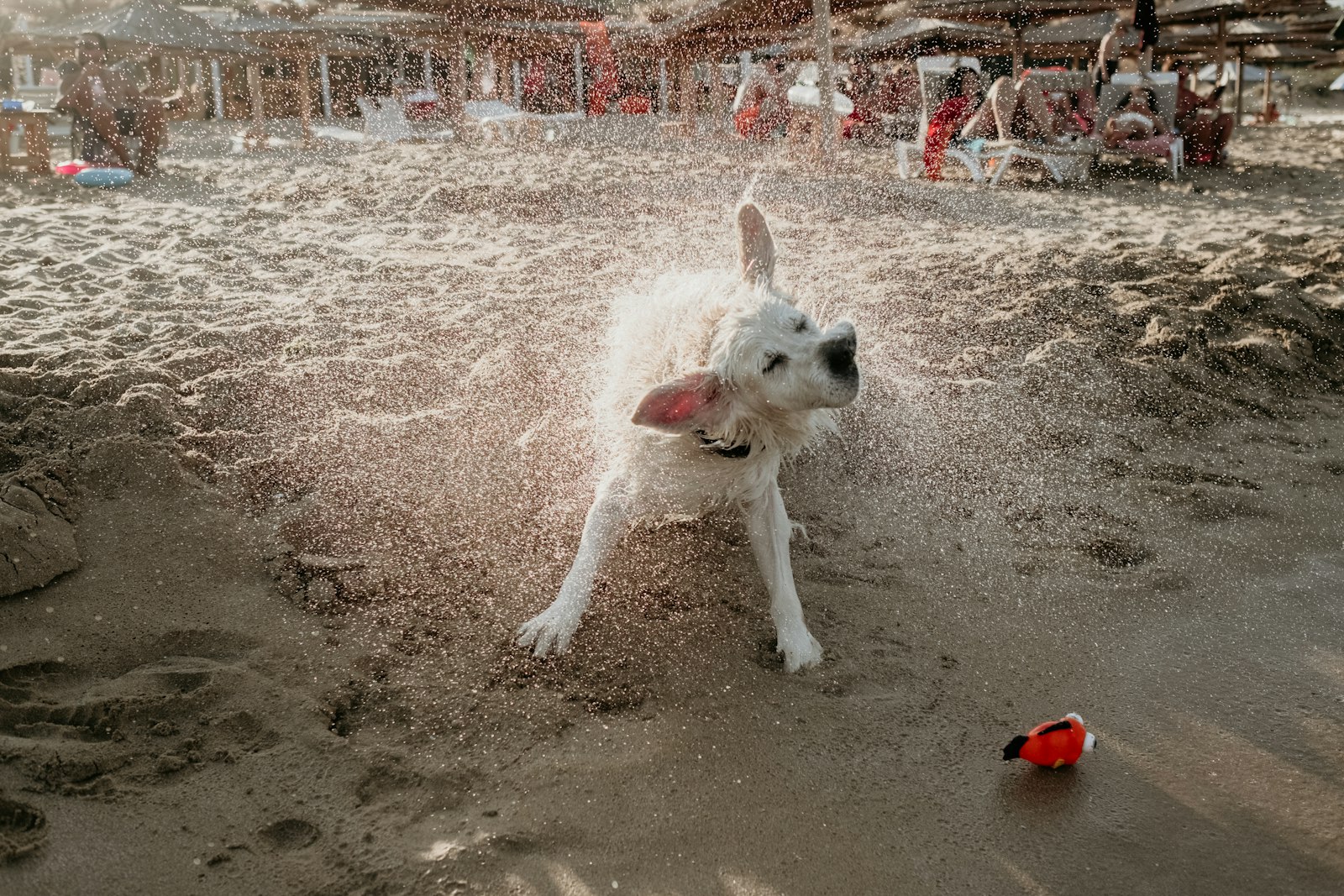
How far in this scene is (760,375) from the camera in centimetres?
305

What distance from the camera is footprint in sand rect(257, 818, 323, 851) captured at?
7.90 ft

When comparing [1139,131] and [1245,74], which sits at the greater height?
[1245,74]

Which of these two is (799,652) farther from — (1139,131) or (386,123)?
(386,123)

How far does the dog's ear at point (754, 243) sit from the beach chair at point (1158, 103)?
10.8 m

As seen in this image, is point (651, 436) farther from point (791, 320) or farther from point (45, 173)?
point (45, 173)

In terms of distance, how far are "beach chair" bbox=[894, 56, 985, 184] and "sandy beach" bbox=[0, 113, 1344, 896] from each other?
4790 millimetres

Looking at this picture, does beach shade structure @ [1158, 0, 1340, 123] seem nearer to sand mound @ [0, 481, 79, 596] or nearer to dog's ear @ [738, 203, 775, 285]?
dog's ear @ [738, 203, 775, 285]

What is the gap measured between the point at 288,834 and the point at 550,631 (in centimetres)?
105

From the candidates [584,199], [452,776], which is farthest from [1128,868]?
[584,199]

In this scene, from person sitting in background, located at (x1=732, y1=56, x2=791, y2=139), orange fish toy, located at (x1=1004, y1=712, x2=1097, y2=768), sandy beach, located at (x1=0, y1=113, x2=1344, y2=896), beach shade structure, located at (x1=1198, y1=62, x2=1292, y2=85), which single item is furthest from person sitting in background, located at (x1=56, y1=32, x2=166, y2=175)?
beach shade structure, located at (x1=1198, y1=62, x2=1292, y2=85)

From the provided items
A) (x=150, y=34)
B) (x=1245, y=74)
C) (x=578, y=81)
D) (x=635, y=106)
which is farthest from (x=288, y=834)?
(x=1245, y=74)

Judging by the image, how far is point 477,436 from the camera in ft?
15.0

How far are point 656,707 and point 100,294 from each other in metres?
4.85

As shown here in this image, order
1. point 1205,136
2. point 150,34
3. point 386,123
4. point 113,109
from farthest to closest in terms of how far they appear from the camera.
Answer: point 150,34 < point 386,123 < point 1205,136 < point 113,109
